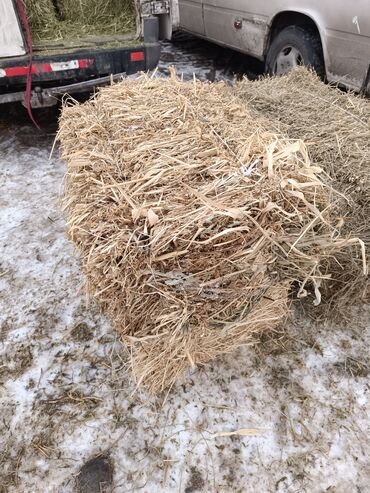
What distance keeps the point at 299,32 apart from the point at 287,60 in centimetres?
36

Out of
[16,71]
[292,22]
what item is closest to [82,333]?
[16,71]

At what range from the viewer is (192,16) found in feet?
20.8

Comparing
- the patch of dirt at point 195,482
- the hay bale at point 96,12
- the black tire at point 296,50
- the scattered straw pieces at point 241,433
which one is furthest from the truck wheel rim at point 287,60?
the patch of dirt at point 195,482

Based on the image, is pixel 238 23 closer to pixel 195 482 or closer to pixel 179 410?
pixel 179 410

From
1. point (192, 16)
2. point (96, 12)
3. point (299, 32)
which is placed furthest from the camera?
point (192, 16)

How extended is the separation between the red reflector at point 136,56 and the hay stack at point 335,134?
4.98 feet

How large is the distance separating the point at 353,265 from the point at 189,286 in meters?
1.22

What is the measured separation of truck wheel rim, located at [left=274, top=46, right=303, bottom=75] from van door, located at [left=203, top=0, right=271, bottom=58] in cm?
37

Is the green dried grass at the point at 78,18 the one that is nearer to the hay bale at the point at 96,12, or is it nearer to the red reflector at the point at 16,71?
the hay bale at the point at 96,12

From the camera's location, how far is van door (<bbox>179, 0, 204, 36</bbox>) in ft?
20.1

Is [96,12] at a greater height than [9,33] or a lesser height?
greater

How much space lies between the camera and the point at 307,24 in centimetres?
459

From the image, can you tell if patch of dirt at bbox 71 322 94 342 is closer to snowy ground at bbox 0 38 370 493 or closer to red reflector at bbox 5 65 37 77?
snowy ground at bbox 0 38 370 493

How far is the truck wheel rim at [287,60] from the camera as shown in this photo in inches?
186
